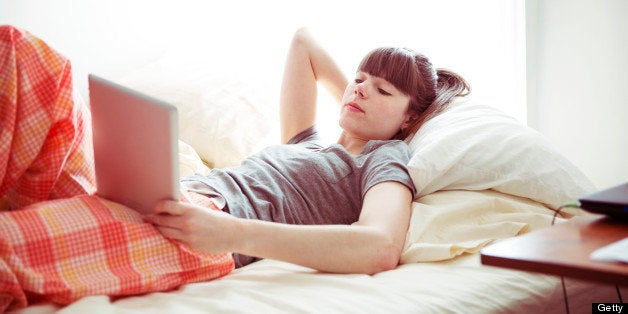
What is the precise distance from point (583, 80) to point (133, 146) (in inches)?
71.7

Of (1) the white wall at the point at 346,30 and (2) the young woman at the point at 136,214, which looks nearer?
(2) the young woman at the point at 136,214

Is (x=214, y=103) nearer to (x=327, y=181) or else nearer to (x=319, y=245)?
(x=327, y=181)

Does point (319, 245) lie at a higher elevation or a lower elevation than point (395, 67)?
lower

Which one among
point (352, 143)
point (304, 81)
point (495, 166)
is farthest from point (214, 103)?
point (495, 166)

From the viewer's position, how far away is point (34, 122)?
108cm

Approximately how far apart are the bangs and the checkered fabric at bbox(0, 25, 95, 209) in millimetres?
714

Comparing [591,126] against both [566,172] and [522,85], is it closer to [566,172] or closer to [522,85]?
[522,85]

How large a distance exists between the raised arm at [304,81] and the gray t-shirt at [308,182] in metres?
0.30

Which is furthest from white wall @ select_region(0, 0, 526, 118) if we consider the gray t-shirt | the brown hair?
the gray t-shirt

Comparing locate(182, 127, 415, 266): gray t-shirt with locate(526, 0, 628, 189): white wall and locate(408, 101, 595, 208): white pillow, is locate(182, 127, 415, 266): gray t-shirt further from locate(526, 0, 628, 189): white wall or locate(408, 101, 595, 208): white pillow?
locate(526, 0, 628, 189): white wall

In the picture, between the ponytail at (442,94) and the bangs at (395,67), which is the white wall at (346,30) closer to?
the ponytail at (442,94)

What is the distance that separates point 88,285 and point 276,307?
0.26 meters

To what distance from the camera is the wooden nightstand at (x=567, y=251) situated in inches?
28.7

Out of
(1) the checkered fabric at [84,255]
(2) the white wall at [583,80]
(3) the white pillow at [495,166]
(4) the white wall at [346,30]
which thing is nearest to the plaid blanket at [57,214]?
(1) the checkered fabric at [84,255]
